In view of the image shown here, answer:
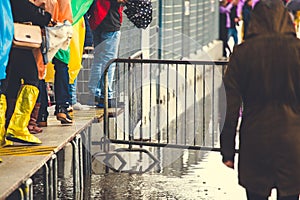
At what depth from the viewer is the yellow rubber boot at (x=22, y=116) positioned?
→ 7.83m

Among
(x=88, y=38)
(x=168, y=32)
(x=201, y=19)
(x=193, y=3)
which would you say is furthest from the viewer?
(x=201, y=19)

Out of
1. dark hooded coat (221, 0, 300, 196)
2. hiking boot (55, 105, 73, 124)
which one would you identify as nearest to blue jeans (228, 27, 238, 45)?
hiking boot (55, 105, 73, 124)

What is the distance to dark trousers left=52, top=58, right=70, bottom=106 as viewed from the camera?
9.23m

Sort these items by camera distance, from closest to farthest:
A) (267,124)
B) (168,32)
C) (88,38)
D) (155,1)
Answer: (267,124)
(88,38)
(155,1)
(168,32)

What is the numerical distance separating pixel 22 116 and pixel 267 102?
245 cm

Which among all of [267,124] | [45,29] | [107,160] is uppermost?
[45,29]

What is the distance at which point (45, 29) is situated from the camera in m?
8.27

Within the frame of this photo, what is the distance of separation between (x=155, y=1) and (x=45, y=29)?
26.0ft

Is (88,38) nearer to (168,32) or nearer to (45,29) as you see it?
(45,29)

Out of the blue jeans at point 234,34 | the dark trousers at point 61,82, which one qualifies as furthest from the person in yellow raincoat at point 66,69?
the blue jeans at point 234,34

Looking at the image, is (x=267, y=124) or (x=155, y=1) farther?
(x=155, y=1)

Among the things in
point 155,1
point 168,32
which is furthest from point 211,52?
point 155,1

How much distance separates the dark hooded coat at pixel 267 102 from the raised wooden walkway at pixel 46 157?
1.59m

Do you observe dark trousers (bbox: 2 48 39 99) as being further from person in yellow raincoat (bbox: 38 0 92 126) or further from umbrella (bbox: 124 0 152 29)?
umbrella (bbox: 124 0 152 29)
